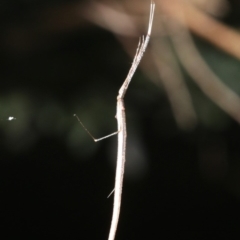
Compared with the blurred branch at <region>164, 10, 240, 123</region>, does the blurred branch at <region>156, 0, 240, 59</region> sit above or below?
above

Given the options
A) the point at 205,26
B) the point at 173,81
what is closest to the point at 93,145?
the point at 173,81

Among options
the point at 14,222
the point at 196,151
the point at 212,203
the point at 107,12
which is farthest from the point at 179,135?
the point at 14,222

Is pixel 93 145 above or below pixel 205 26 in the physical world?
below

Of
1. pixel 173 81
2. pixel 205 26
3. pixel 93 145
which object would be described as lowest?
pixel 93 145

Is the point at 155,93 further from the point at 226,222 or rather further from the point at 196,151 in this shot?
the point at 226,222

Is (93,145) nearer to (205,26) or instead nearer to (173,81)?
(173,81)

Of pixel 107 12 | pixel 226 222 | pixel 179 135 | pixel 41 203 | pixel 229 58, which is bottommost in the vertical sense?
pixel 226 222

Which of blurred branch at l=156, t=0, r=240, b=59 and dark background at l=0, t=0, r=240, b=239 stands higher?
blurred branch at l=156, t=0, r=240, b=59

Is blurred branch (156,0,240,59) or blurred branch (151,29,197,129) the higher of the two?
blurred branch (156,0,240,59)
